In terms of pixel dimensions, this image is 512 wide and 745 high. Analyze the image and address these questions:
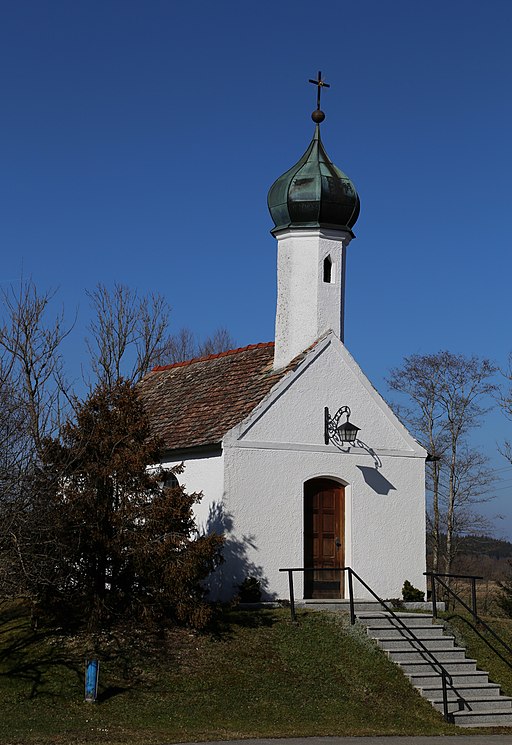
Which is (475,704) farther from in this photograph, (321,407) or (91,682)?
(321,407)

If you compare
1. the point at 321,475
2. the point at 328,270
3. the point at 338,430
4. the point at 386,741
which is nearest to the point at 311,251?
the point at 328,270

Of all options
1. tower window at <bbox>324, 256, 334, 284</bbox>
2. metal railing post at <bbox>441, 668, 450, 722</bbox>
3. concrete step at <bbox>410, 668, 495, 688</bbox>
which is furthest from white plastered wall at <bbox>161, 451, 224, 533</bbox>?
metal railing post at <bbox>441, 668, 450, 722</bbox>

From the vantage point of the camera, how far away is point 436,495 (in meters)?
40.5

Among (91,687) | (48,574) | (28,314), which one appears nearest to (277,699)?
(91,687)

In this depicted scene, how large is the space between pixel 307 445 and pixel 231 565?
3.05m

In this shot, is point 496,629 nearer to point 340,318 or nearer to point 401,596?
point 401,596

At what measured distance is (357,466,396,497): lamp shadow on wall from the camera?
75.5 ft

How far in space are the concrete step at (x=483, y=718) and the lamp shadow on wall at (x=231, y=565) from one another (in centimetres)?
575

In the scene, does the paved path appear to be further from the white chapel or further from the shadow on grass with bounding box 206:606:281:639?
the white chapel

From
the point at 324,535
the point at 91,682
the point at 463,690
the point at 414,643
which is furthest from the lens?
the point at 324,535

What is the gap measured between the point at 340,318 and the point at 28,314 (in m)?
15.0

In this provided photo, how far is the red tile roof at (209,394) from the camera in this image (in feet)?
73.5

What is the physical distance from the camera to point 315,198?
77.2 feet

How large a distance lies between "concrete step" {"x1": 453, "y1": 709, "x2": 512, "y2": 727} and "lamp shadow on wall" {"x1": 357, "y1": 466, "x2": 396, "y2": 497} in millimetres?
6822
